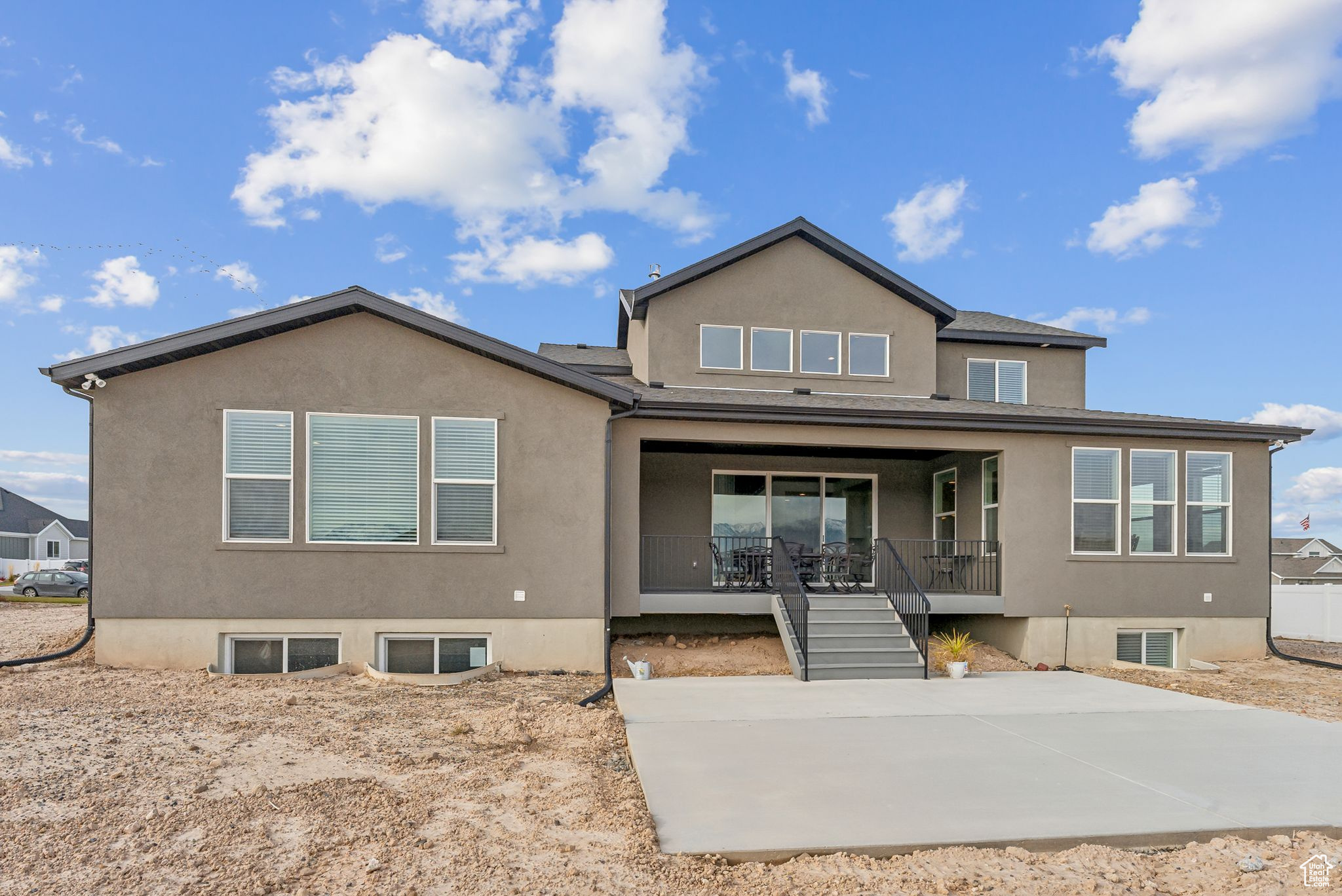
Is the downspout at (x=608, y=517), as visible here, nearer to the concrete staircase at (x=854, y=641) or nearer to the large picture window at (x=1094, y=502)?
the concrete staircase at (x=854, y=641)

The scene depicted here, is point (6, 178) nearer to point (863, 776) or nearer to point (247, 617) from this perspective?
point (247, 617)

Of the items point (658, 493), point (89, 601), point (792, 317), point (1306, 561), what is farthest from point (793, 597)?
point (1306, 561)

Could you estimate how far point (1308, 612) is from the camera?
17031mm

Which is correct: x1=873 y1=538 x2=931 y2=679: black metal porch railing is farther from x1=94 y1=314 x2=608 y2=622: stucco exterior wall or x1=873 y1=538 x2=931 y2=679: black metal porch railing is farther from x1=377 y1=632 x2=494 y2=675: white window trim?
x1=377 y1=632 x2=494 y2=675: white window trim

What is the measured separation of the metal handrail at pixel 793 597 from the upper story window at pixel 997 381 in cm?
577

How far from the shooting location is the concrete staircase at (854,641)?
9898 millimetres

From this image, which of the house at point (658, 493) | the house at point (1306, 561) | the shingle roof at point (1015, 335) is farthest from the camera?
the house at point (1306, 561)

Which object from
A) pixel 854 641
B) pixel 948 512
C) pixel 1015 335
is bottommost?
pixel 854 641

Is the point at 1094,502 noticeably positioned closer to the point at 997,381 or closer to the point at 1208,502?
the point at 1208,502

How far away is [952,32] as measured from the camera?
48.7 ft

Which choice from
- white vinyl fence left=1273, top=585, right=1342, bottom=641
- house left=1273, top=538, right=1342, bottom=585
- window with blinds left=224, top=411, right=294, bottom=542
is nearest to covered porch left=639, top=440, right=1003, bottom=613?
window with blinds left=224, top=411, right=294, bottom=542

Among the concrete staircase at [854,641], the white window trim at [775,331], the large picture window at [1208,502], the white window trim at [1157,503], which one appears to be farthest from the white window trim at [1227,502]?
the white window trim at [775,331]

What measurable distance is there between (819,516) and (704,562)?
2.20m

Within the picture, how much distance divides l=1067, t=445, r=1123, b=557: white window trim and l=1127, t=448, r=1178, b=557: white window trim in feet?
0.40
